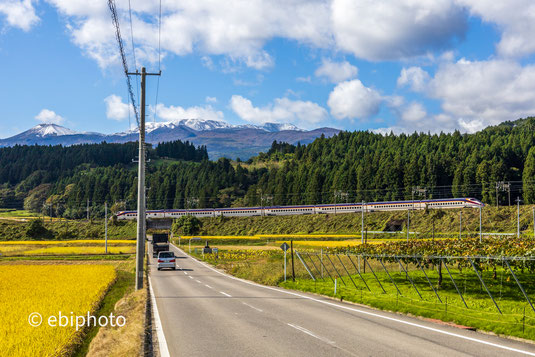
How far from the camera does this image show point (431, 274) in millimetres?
36594

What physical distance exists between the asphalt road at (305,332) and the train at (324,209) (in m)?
87.2

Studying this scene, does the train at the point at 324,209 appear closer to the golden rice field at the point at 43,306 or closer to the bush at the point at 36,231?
the bush at the point at 36,231

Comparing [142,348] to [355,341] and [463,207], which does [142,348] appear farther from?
[463,207]

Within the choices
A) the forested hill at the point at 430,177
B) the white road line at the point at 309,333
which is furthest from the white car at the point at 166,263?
the forested hill at the point at 430,177

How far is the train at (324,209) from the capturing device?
105938 millimetres

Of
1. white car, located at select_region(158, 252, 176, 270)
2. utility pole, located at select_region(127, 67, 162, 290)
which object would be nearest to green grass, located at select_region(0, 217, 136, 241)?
white car, located at select_region(158, 252, 176, 270)

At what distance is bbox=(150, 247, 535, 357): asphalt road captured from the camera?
1216cm

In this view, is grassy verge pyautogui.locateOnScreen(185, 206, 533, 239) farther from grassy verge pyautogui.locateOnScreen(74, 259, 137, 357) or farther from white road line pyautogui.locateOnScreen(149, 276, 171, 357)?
white road line pyautogui.locateOnScreen(149, 276, 171, 357)

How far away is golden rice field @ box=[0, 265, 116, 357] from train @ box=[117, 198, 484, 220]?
81.7m

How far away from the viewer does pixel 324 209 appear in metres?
127

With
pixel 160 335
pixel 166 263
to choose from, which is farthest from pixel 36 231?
pixel 160 335

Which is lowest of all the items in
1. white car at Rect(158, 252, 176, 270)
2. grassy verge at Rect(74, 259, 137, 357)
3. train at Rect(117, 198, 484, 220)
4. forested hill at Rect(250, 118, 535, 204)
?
white car at Rect(158, 252, 176, 270)

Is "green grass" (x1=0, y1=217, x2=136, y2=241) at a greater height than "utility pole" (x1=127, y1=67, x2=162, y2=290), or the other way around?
"utility pole" (x1=127, y1=67, x2=162, y2=290)

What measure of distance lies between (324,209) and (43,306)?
110 metres
